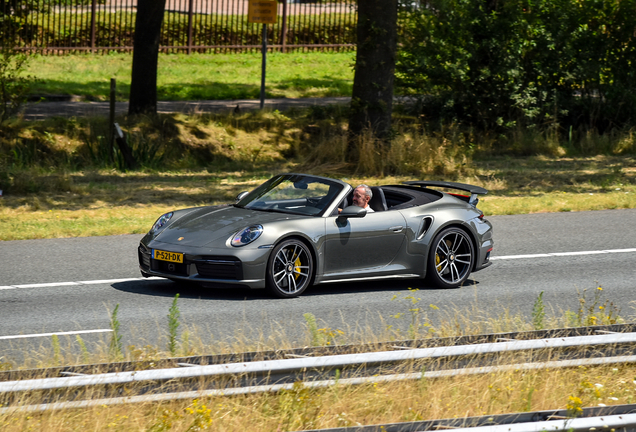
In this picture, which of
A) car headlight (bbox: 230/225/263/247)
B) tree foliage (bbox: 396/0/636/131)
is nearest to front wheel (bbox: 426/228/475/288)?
car headlight (bbox: 230/225/263/247)

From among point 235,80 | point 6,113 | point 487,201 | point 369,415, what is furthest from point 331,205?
point 235,80

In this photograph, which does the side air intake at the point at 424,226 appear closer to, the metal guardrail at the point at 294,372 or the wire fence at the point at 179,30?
the metal guardrail at the point at 294,372

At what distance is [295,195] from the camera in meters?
9.73

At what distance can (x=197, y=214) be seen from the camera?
31.3 ft

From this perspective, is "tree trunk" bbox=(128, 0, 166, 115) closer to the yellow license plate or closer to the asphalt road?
the asphalt road

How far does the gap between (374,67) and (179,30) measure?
15.5 meters

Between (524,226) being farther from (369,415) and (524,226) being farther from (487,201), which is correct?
(369,415)

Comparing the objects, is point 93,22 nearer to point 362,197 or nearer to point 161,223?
point 161,223

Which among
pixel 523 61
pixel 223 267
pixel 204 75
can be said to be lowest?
pixel 223 267

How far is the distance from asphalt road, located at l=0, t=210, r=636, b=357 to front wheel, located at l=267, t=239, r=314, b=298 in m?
0.13

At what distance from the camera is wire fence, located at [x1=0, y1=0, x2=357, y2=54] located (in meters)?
29.9

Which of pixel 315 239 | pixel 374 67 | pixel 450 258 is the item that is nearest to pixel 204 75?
pixel 374 67

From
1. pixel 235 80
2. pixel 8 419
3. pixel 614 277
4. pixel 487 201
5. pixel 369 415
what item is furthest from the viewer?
pixel 235 80

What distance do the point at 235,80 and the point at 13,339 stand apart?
22255 mm
